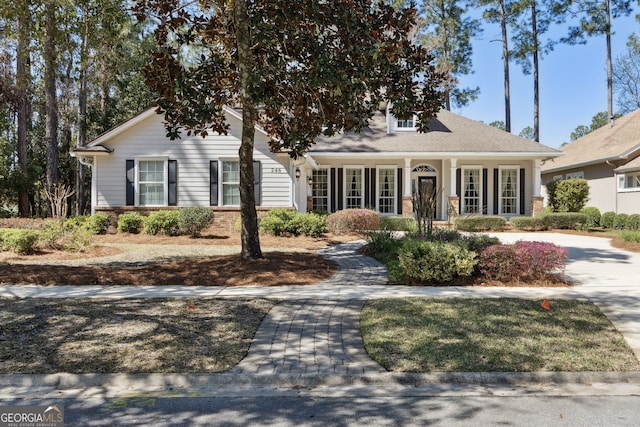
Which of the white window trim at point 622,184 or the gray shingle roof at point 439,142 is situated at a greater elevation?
the gray shingle roof at point 439,142

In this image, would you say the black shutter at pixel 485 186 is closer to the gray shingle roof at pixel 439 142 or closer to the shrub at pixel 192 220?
the gray shingle roof at pixel 439 142

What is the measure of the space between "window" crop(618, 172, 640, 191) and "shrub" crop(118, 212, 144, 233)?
70.3ft

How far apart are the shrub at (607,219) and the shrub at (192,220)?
1776 cm

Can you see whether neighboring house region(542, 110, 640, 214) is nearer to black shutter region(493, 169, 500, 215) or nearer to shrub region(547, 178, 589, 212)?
shrub region(547, 178, 589, 212)

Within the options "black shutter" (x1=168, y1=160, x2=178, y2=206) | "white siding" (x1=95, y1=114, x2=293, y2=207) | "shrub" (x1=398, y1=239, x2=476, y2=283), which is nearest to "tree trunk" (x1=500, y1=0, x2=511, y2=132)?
"white siding" (x1=95, y1=114, x2=293, y2=207)

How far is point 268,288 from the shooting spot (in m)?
8.12

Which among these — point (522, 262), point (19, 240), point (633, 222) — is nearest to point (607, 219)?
point (633, 222)

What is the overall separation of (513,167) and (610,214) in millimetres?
4781

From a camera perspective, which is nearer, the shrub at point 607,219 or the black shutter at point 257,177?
the black shutter at point 257,177

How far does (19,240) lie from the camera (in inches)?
462

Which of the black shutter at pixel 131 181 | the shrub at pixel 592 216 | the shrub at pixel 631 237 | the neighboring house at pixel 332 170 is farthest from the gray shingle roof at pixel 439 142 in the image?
the black shutter at pixel 131 181

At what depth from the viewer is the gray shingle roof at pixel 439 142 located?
2061cm

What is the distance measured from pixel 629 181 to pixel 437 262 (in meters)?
18.3

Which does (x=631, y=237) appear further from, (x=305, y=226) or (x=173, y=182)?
(x=173, y=182)
